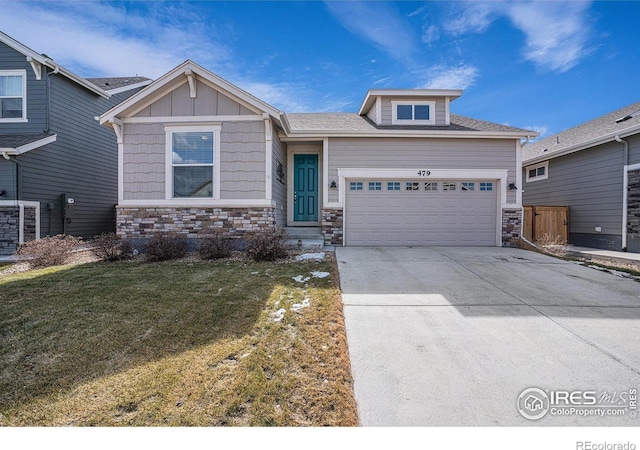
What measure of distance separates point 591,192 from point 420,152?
20.7 feet

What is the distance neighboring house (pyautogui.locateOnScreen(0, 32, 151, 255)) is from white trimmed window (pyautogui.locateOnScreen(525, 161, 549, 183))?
701 inches

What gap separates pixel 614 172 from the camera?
30.9ft

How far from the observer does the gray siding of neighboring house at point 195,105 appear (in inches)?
316

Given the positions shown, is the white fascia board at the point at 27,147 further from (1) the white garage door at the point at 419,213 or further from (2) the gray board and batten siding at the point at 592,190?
(2) the gray board and batten siding at the point at 592,190

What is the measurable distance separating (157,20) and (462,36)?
27.7 ft

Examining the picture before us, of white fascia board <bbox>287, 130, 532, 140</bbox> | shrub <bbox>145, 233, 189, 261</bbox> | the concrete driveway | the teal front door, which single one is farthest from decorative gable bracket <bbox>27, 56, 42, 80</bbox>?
the concrete driveway

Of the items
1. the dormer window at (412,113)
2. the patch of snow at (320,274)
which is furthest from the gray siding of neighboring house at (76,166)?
the dormer window at (412,113)

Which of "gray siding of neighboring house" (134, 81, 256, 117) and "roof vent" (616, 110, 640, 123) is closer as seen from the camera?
"gray siding of neighboring house" (134, 81, 256, 117)

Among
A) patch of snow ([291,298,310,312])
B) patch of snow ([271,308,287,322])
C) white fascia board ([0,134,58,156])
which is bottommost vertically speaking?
patch of snow ([271,308,287,322])

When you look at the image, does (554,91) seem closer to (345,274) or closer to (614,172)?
(614,172)

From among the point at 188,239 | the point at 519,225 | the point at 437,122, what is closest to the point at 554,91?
the point at 437,122

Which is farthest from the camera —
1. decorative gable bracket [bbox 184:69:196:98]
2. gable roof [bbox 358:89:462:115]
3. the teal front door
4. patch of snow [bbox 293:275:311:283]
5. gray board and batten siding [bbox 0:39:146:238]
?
the teal front door

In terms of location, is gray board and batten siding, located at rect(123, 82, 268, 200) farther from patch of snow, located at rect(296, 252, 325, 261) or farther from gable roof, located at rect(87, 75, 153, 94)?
gable roof, located at rect(87, 75, 153, 94)

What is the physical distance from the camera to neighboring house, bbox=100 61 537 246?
8.08 m
